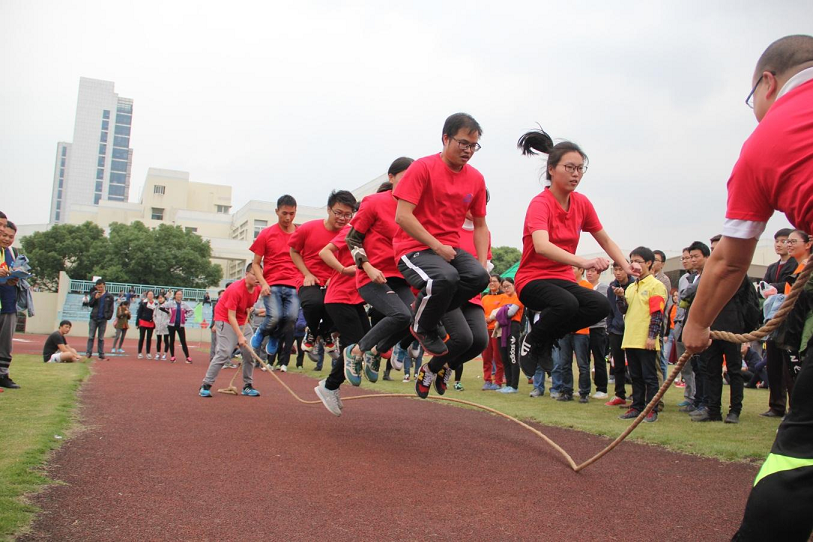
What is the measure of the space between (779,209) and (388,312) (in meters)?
4.13

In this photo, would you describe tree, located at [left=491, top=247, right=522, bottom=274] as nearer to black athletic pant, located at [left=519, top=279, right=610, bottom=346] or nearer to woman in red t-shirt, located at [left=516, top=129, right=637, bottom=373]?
woman in red t-shirt, located at [left=516, top=129, right=637, bottom=373]

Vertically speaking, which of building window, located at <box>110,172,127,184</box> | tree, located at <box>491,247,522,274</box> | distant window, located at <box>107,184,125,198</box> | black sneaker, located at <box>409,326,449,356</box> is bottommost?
black sneaker, located at <box>409,326,449,356</box>

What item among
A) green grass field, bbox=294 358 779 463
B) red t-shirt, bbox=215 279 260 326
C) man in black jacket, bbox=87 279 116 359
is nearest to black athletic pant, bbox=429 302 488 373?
green grass field, bbox=294 358 779 463

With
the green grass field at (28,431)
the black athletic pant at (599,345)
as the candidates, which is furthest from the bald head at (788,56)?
the black athletic pant at (599,345)

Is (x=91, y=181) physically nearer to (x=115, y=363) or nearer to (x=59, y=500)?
(x=115, y=363)

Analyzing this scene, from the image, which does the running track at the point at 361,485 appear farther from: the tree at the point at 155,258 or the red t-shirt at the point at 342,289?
the tree at the point at 155,258

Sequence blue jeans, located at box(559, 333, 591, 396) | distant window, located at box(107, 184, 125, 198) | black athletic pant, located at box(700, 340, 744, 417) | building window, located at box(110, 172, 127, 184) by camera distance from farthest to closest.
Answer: distant window, located at box(107, 184, 125, 198), building window, located at box(110, 172, 127, 184), blue jeans, located at box(559, 333, 591, 396), black athletic pant, located at box(700, 340, 744, 417)

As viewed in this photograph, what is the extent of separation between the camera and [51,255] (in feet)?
192

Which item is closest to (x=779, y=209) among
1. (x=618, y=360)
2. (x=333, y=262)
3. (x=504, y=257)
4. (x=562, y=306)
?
(x=562, y=306)

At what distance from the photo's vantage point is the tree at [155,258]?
189 feet

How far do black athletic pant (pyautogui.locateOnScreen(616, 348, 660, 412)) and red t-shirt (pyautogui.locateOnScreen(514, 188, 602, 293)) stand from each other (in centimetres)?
341

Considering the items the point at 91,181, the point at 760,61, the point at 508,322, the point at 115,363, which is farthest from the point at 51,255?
the point at 91,181

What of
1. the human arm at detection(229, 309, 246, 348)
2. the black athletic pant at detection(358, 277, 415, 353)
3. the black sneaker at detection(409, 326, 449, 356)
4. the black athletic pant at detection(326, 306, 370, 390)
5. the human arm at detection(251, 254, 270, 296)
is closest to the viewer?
the black sneaker at detection(409, 326, 449, 356)

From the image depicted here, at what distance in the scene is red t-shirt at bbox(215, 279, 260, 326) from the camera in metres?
10.3
